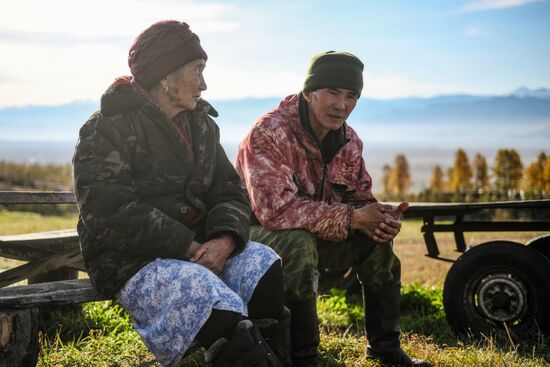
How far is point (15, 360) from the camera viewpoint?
2.94 meters

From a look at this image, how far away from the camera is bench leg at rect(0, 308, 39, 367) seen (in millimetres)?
2900

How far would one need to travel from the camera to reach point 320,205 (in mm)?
3871

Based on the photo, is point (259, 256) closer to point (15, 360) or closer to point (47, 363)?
point (15, 360)

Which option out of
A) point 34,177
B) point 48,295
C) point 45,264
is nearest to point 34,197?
point 45,264

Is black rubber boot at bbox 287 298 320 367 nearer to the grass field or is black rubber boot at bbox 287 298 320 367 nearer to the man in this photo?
the man

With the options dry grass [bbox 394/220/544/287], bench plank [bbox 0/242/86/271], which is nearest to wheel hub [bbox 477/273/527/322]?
dry grass [bbox 394/220/544/287]

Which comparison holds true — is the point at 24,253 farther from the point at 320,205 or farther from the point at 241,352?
the point at 241,352

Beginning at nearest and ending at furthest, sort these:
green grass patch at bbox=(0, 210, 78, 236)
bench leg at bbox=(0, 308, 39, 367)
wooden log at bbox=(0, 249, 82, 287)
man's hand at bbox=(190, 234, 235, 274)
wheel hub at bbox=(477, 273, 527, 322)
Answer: bench leg at bbox=(0, 308, 39, 367) → man's hand at bbox=(190, 234, 235, 274) → wheel hub at bbox=(477, 273, 527, 322) → wooden log at bbox=(0, 249, 82, 287) → green grass patch at bbox=(0, 210, 78, 236)

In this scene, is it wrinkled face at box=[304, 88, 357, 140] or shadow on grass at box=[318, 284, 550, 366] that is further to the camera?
shadow on grass at box=[318, 284, 550, 366]

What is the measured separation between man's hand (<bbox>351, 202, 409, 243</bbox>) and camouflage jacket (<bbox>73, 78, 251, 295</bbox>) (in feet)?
2.61

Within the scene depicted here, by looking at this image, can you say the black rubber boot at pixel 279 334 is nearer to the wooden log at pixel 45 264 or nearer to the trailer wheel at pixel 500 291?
the trailer wheel at pixel 500 291

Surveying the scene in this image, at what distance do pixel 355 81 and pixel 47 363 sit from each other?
108 inches

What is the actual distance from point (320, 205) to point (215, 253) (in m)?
0.95

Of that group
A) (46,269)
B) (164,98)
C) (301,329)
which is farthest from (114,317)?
(164,98)
